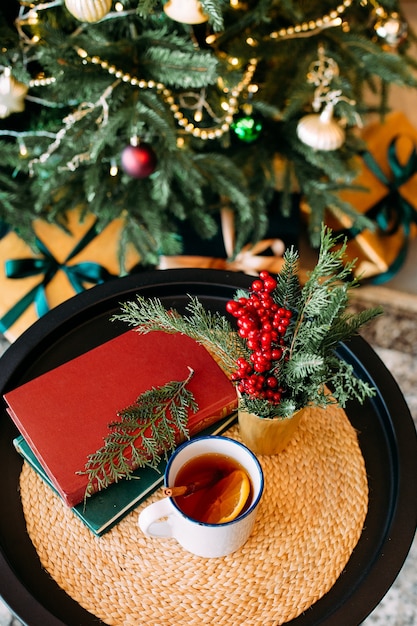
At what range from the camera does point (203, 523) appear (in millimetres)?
585

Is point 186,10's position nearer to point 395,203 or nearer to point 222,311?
point 222,311

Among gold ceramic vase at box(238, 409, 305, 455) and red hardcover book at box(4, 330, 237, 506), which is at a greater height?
red hardcover book at box(4, 330, 237, 506)

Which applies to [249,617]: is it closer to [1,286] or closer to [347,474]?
[347,474]

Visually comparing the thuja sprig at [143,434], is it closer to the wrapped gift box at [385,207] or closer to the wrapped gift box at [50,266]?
the wrapped gift box at [50,266]

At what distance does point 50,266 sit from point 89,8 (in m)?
0.59

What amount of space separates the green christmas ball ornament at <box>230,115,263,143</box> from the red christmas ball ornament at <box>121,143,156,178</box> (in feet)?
0.69

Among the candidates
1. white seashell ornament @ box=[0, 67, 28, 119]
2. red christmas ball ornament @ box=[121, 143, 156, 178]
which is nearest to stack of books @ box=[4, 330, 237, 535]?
red christmas ball ornament @ box=[121, 143, 156, 178]

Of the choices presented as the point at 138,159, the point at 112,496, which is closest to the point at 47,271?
the point at 138,159

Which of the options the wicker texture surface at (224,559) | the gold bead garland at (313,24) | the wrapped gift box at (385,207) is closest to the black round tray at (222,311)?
the wicker texture surface at (224,559)

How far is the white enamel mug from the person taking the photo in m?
0.59

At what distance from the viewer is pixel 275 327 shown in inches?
24.0

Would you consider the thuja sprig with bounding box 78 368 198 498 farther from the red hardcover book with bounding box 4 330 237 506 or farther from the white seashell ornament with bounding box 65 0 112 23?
the white seashell ornament with bounding box 65 0 112 23

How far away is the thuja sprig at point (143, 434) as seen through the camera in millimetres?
651

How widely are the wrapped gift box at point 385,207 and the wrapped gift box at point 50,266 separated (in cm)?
54
